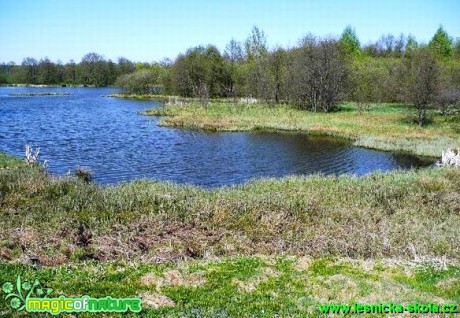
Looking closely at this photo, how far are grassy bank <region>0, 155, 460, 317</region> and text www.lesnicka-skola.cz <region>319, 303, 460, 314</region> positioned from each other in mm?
342

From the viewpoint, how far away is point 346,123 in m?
53.4

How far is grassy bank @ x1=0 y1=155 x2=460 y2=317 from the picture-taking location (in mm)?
10445

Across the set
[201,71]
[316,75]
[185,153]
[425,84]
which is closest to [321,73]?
[316,75]

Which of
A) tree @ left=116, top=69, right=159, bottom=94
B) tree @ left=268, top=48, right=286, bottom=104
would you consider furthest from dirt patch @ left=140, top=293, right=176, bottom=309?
tree @ left=116, top=69, right=159, bottom=94

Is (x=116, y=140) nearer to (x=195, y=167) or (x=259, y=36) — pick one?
(x=195, y=167)

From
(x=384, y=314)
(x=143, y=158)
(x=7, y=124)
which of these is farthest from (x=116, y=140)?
(x=384, y=314)

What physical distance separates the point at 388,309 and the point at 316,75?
60595 mm

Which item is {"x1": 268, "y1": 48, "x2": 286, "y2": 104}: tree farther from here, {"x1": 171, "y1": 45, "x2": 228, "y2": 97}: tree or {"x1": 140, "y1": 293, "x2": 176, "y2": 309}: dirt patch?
{"x1": 140, "y1": 293, "x2": 176, "y2": 309}: dirt patch

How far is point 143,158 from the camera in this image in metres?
34.5

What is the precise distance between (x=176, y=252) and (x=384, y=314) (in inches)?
276

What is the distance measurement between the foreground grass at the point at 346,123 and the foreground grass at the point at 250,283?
29.4m

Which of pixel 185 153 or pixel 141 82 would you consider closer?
pixel 185 153

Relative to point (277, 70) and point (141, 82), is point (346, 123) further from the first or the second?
point (141, 82)

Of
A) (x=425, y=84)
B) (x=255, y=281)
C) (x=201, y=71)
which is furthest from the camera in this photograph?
(x=201, y=71)
